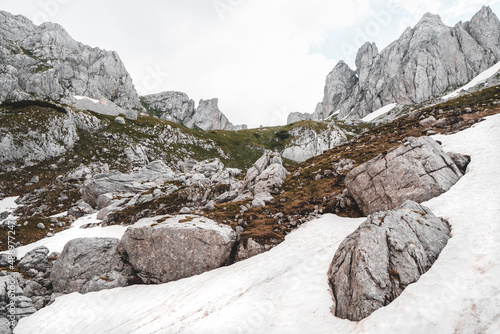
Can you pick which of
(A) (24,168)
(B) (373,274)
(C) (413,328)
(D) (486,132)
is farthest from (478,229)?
(A) (24,168)

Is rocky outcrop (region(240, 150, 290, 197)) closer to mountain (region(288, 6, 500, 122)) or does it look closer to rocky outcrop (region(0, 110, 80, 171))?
rocky outcrop (region(0, 110, 80, 171))

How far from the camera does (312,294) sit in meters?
13.2

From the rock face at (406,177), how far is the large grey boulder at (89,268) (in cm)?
2575

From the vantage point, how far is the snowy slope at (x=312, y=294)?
8.76 m

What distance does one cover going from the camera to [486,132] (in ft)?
87.2

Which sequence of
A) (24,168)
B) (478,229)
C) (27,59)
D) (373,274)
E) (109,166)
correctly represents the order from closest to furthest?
(373,274) → (478,229) → (24,168) → (109,166) → (27,59)

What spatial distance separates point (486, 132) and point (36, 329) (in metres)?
48.6

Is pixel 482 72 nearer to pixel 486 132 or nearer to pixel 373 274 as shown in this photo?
pixel 486 132

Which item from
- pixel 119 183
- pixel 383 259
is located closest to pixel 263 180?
pixel 383 259

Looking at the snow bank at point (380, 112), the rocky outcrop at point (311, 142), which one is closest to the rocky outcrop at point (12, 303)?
the rocky outcrop at point (311, 142)

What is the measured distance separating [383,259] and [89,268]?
27.0 metres

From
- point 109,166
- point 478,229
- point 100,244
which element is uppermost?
point 109,166

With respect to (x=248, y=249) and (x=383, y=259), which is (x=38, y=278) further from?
(x=383, y=259)

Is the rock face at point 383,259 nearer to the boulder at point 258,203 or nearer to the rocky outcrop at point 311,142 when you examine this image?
the boulder at point 258,203
